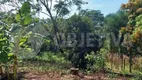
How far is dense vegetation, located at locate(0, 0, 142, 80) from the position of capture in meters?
6.92

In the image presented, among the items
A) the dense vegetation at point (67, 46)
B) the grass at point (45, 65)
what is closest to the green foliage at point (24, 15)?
the dense vegetation at point (67, 46)

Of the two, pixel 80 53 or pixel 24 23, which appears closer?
pixel 24 23

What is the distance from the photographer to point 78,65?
10.6 metres

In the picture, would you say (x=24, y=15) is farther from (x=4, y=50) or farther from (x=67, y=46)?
(x=67, y=46)

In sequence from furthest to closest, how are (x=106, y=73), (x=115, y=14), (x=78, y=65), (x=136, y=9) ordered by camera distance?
(x=115, y=14)
(x=136, y=9)
(x=78, y=65)
(x=106, y=73)

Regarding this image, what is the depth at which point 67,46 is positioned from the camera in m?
14.6

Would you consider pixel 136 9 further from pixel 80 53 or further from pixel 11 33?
pixel 11 33

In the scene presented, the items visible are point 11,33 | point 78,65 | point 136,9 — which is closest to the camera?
point 11,33

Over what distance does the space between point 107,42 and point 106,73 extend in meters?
9.09

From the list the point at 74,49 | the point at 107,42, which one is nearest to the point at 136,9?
the point at 107,42

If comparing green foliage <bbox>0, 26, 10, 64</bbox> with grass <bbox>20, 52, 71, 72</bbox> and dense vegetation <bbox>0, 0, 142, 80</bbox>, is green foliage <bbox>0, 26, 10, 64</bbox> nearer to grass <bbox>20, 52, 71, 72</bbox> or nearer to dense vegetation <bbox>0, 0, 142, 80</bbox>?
dense vegetation <bbox>0, 0, 142, 80</bbox>

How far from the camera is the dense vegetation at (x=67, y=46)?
6.92m

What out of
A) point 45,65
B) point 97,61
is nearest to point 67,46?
point 45,65

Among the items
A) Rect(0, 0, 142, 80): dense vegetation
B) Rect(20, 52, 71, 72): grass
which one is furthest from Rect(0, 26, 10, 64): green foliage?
Rect(20, 52, 71, 72): grass
